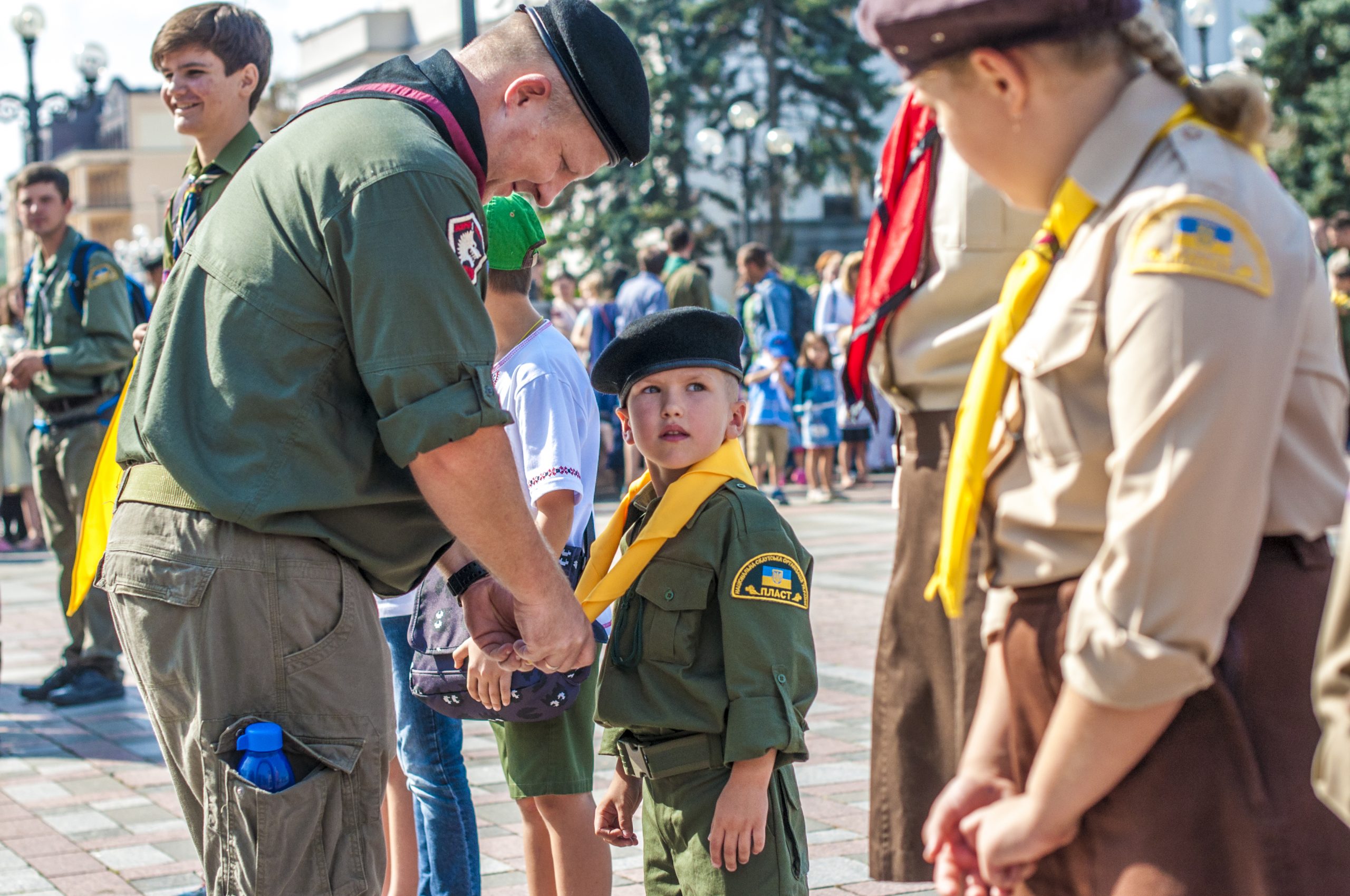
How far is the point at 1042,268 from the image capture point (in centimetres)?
161

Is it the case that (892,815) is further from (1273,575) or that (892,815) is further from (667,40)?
(667,40)

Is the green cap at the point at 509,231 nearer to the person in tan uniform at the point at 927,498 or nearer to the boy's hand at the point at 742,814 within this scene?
the person in tan uniform at the point at 927,498

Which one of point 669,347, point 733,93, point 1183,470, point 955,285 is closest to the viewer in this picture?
point 1183,470

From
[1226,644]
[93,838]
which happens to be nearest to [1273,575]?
[1226,644]

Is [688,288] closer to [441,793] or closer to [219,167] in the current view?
[219,167]

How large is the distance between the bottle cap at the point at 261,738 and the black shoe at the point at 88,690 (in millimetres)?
4860

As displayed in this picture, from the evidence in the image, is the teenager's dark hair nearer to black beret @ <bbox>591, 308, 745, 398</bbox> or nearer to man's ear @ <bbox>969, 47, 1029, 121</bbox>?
black beret @ <bbox>591, 308, 745, 398</bbox>

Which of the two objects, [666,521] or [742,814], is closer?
[742,814]

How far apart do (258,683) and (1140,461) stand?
4.95ft

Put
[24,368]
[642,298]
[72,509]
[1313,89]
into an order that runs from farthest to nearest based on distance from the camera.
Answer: [1313,89] → [642,298] → [72,509] → [24,368]

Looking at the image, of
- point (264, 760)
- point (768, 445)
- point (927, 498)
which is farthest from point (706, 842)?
point (768, 445)

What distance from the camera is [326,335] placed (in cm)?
230

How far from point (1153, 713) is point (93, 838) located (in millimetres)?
4103

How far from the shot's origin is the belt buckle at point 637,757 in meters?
2.90
